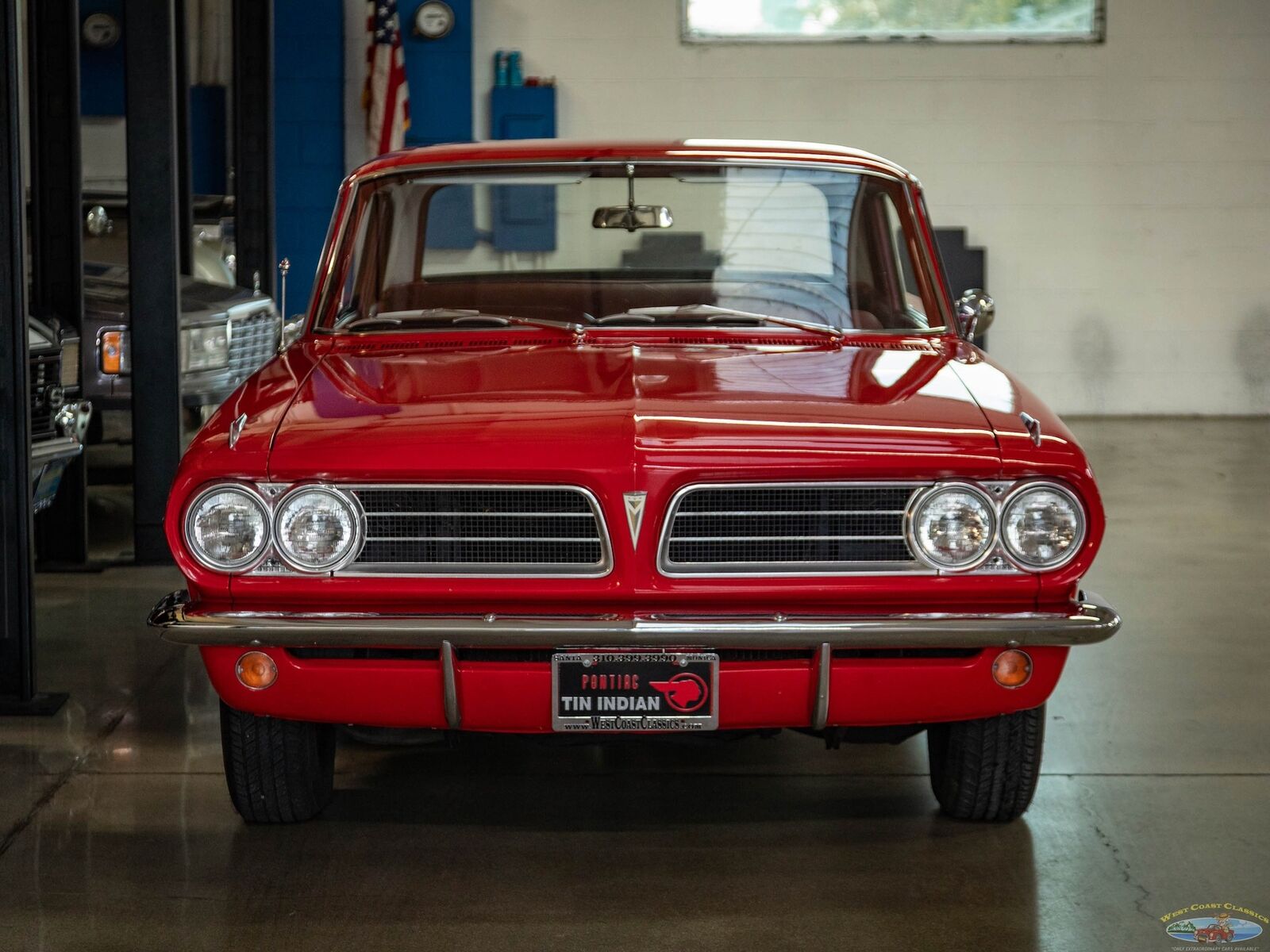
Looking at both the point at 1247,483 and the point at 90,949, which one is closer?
the point at 90,949

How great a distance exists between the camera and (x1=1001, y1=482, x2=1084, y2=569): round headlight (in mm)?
2775

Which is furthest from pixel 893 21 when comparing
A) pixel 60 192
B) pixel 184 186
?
pixel 60 192

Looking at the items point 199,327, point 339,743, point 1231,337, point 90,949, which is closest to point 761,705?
point 90,949

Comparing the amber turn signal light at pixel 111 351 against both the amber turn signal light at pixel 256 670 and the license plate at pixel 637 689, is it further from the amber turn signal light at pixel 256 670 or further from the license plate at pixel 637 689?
the license plate at pixel 637 689

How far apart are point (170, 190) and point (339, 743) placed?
2.98 meters

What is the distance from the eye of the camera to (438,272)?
12.7ft

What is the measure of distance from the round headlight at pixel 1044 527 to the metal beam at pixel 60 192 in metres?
4.54

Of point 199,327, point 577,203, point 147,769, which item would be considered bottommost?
point 147,769

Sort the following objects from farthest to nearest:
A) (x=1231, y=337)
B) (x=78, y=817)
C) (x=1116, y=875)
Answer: (x=1231, y=337) < (x=78, y=817) < (x=1116, y=875)

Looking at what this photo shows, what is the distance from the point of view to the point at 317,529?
2768 mm

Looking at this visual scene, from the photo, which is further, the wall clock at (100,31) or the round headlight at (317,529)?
the wall clock at (100,31)

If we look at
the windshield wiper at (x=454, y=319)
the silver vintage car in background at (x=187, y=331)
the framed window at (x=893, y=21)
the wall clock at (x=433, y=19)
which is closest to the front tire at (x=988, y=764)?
the windshield wiper at (x=454, y=319)

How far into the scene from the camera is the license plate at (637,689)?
2.74m

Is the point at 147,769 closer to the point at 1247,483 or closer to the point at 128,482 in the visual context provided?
the point at 128,482
